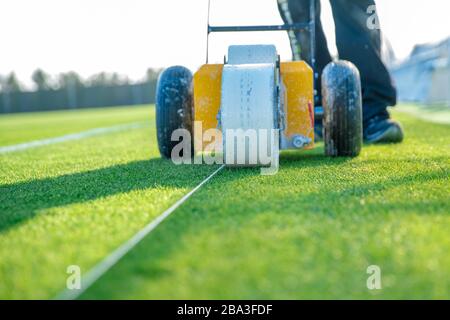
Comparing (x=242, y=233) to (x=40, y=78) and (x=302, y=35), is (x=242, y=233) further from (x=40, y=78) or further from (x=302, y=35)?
(x=40, y=78)

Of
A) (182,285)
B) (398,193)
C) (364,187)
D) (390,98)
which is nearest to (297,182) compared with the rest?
(364,187)

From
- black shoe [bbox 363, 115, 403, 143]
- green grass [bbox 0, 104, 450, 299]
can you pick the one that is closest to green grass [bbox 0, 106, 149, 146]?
black shoe [bbox 363, 115, 403, 143]

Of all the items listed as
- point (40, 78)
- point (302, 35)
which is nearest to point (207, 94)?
point (302, 35)

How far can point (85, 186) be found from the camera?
2.88 meters

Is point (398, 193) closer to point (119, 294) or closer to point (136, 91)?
point (119, 294)

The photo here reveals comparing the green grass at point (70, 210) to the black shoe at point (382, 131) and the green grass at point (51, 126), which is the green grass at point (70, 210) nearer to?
the black shoe at point (382, 131)

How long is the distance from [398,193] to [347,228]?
1.86ft

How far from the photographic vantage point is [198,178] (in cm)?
296

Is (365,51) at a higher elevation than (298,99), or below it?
higher

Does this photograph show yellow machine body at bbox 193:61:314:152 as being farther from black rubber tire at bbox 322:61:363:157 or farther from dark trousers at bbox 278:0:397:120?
dark trousers at bbox 278:0:397:120

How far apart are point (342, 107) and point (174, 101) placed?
3.12ft

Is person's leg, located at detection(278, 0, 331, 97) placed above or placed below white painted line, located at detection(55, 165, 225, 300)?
above

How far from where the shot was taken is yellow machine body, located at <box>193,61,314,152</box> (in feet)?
11.3

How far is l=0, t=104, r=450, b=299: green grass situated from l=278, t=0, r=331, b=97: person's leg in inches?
62.3
